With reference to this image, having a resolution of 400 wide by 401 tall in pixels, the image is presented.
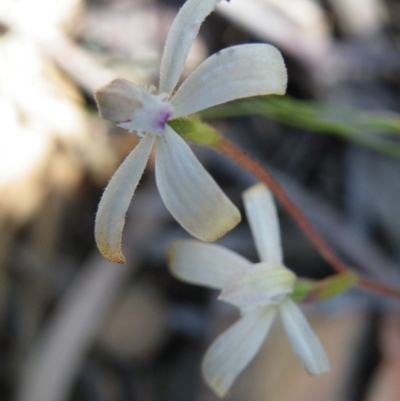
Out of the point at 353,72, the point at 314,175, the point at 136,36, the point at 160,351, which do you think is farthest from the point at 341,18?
the point at 160,351

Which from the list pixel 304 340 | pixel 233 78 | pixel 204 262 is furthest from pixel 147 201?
pixel 233 78

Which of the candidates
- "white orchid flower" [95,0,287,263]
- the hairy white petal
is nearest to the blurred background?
the hairy white petal

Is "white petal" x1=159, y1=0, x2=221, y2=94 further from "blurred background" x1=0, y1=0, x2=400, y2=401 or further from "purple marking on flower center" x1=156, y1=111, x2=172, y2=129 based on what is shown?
"blurred background" x1=0, y1=0, x2=400, y2=401

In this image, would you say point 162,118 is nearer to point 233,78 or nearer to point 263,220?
point 233,78

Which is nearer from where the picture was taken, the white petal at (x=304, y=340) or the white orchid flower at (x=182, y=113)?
the white orchid flower at (x=182, y=113)

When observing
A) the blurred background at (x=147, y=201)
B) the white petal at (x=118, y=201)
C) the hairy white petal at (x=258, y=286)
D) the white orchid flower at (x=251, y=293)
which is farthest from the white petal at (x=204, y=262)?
the blurred background at (x=147, y=201)

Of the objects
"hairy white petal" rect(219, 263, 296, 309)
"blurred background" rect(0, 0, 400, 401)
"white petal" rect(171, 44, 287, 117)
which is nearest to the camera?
"white petal" rect(171, 44, 287, 117)

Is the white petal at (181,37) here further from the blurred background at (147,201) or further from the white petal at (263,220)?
the blurred background at (147,201)
